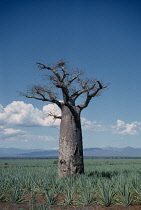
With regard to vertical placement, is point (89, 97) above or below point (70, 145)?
above

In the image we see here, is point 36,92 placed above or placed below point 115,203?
above

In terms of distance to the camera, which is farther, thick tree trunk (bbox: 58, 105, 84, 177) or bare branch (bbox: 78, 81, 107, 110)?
bare branch (bbox: 78, 81, 107, 110)

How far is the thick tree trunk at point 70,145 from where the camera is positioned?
354 inches

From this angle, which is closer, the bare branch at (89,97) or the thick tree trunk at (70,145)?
the thick tree trunk at (70,145)

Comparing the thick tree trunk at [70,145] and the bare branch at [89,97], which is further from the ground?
the bare branch at [89,97]

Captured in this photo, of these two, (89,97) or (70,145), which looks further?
(89,97)

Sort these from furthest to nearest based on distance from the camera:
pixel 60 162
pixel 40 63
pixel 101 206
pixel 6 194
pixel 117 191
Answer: pixel 40 63 → pixel 60 162 → pixel 6 194 → pixel 117 191 → pixel 101 206

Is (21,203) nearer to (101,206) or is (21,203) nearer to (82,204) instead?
(82,204)

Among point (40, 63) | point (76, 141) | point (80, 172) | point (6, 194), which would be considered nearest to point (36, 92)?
point (40, 63)

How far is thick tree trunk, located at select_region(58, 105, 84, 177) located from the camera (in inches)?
354

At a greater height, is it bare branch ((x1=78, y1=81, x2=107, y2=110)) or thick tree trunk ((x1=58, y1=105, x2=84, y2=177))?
bare branch ((x1=78, y1=81, x2=107, y2=110))

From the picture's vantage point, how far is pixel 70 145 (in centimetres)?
912

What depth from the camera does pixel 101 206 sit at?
5.34 metres

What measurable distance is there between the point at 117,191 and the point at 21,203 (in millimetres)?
2244
